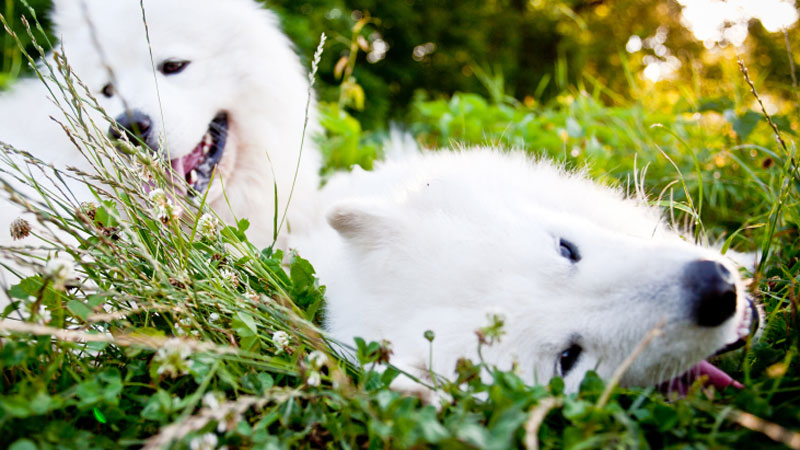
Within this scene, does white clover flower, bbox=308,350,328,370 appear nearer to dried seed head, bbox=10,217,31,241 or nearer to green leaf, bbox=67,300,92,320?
green leaf, bbox=67,300,92,320

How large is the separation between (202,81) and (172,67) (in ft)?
0.47

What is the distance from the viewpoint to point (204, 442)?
3.64 feet

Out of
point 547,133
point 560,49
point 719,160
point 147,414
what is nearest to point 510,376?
point 147,414

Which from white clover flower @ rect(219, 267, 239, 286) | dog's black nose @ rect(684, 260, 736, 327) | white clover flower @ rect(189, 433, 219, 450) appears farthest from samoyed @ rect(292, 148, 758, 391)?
white clover flower @ rect(189, 433, 219, 450)

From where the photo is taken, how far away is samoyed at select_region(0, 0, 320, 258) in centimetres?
249

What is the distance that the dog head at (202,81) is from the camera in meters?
2.54

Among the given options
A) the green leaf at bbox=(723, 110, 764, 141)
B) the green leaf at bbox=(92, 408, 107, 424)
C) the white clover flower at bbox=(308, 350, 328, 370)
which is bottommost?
the green leaf at bbox=(92, 408, 107, 424)

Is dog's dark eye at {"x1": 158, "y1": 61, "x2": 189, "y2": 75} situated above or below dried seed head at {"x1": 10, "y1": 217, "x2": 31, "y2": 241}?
above

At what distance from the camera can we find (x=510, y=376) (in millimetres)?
1273

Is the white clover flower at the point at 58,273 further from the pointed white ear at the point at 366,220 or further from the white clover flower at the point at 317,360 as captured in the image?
the pointed white ear at the point at 366,220

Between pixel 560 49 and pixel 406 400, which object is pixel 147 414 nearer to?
pixel 406 400

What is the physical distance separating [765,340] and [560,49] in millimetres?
10579

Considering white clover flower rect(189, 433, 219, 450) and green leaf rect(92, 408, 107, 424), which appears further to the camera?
green leaf rect(92, 408, 107, 424)

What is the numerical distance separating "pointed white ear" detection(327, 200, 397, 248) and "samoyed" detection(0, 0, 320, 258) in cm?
57
